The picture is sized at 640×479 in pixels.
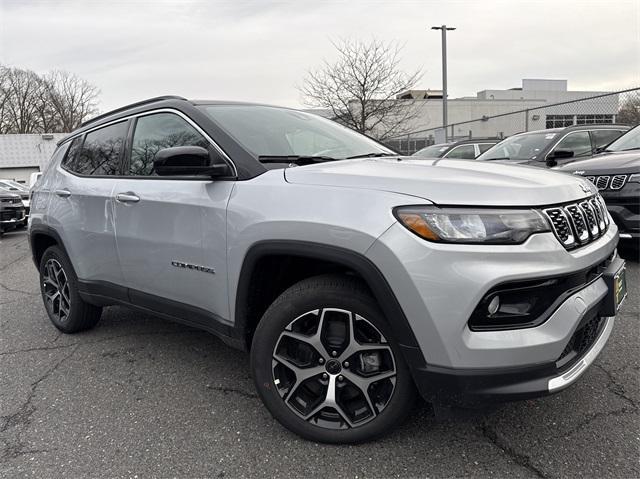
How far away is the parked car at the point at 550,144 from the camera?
713 centimetres

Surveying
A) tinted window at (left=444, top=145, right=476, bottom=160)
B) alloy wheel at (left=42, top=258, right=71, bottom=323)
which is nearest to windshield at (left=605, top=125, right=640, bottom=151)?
tinted window at (left=444, top=145, right=476, bottom=160)

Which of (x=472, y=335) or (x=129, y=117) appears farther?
(x=129, y=117)

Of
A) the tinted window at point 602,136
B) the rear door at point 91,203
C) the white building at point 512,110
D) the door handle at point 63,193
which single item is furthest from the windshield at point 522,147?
the door handle at point 63,193

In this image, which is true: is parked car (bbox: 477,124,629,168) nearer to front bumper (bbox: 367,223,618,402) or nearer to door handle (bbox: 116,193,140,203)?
door handle (bbox: 116,193,140,203)

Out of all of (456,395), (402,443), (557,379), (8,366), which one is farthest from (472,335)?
(8,366)

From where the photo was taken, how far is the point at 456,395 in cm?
191

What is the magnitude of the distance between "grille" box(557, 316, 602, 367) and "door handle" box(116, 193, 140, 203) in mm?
2422

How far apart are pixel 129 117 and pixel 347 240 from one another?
2111 millimetres

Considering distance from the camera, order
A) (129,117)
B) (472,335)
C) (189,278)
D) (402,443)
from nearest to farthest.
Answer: (472,335) → (402,443) → (189,278) → (129,117)

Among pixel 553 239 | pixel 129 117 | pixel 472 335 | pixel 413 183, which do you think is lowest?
pixel 472 335

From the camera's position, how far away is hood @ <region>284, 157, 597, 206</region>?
76.0 inches

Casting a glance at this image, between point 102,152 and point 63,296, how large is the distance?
4.14 ft

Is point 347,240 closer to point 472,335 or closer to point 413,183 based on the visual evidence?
point 413,183

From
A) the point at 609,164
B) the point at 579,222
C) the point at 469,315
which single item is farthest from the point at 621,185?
the point at 469,315
